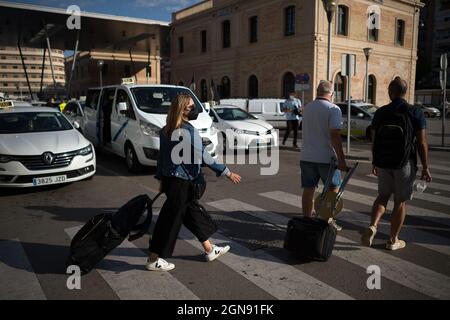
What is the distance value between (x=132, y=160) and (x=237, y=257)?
17.2 ft

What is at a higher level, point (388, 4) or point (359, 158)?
point (388, 4)

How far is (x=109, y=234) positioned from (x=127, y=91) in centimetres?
624

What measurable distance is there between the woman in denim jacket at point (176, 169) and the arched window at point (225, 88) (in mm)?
32241

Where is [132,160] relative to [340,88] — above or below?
below

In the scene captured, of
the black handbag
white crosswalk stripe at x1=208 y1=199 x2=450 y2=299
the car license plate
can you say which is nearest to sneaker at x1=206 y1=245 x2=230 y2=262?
the black handbag

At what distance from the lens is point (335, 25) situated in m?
29.4

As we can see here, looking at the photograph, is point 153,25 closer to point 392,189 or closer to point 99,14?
point 99,14

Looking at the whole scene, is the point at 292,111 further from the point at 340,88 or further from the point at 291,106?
the point at 340,88

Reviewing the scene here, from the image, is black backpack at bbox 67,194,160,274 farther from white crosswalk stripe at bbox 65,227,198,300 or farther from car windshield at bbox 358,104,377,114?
car windshield at bbox 358,104,377,114

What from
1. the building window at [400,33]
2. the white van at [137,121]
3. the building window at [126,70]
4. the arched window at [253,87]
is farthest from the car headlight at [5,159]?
the building window at [126,70]

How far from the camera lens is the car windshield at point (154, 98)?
9.09 metres

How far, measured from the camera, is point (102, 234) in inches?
152

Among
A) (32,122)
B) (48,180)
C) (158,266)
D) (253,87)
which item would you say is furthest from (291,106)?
(253,87)

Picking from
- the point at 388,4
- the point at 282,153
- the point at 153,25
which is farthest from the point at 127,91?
the point at 388,4
